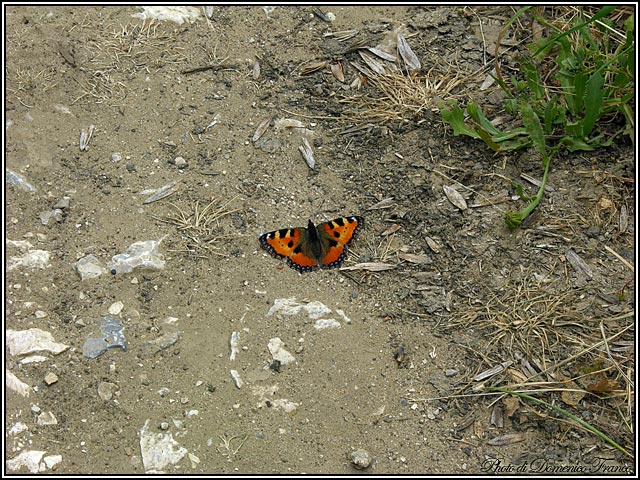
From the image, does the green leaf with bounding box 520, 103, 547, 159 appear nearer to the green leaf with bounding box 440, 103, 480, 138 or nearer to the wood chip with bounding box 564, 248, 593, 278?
the green leaf with bounding box 440, 103, 480, 138

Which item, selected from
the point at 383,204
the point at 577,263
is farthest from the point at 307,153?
the point at 577,263

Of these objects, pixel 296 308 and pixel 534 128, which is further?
pixel 534 128

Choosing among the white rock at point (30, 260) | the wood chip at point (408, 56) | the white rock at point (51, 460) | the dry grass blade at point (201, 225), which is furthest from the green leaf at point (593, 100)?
the white rock at point (51, 460)

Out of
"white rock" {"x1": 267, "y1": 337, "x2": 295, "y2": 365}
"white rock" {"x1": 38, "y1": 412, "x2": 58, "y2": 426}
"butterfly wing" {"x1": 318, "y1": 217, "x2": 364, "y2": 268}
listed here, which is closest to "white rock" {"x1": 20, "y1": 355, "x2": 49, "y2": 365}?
"white rock" {"x1": 38, "y1": 412, "x2": 58, "y2": 426}

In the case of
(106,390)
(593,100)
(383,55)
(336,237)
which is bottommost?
(106,390)

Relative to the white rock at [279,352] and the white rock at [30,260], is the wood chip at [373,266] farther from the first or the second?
the white rock at [30,260]

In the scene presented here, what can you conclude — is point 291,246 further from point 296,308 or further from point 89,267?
point 89,267
